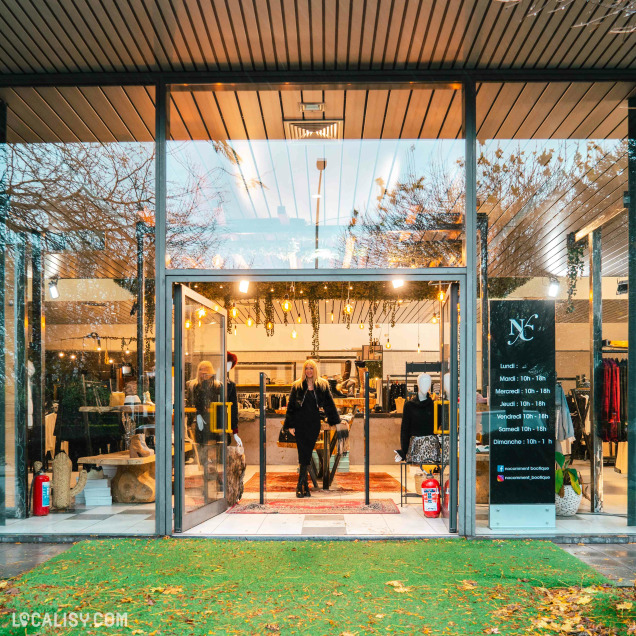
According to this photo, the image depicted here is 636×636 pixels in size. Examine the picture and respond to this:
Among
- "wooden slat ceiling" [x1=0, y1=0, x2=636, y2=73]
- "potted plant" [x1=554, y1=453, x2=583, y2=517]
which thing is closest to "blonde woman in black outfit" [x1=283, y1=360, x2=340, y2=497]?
"potted plant" [x1=554, y1=453, x2=583, y2=517]

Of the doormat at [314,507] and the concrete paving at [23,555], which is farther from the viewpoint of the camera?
the doormat at [314,507]

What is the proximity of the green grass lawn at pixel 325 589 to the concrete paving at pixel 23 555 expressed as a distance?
16cm

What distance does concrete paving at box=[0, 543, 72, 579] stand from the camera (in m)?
5.00

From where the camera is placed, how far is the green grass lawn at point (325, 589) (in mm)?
3873

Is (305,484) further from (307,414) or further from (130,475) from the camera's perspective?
(130,475)

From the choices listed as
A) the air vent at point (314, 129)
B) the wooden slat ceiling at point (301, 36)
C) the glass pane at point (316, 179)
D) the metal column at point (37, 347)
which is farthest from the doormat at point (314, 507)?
the wooden slat ceiling at point (301, 36)

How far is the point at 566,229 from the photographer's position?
637 cm

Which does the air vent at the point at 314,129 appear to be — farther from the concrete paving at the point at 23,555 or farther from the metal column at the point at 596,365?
the concrete paving at the point at 23,555

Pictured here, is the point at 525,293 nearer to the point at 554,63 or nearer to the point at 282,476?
the point at 554,63

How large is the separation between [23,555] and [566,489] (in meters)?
4.58

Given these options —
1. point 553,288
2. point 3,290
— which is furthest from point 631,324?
point 3,290

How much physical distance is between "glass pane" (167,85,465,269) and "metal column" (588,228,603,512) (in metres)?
1.32

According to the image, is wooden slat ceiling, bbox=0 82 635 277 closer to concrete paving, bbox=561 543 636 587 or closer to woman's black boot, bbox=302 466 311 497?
concrete paving, bbox=561 543 636 587

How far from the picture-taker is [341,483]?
8.76 metres
